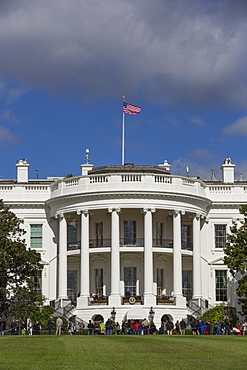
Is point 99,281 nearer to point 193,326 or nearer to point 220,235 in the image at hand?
point 193,326

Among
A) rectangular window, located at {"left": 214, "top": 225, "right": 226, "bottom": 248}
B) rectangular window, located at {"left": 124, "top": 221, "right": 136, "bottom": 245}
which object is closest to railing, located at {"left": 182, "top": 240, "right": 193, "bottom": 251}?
rectangular window, located at {"left": 214, "top": 225, "right": 226, "bottom": 248}

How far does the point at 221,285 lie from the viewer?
202 feet

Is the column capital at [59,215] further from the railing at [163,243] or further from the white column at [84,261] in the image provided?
the railing at [163,243]

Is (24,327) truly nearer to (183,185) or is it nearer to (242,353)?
(183,185)

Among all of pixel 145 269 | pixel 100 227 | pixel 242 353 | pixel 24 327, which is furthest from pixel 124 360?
pixel 100 227

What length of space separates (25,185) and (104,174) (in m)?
7.99

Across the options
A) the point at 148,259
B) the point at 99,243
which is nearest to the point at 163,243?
the point at 148,259

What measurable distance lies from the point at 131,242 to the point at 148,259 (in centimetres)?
297

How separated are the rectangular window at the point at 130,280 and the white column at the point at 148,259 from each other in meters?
3.08

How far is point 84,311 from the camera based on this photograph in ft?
184

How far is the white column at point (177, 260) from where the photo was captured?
185 feet

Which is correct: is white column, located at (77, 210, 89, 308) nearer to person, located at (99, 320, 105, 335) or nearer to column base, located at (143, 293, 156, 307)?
column base, located at (143, 293, 156, 307)

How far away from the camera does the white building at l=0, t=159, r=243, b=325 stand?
5650 cm

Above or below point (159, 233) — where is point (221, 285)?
below
